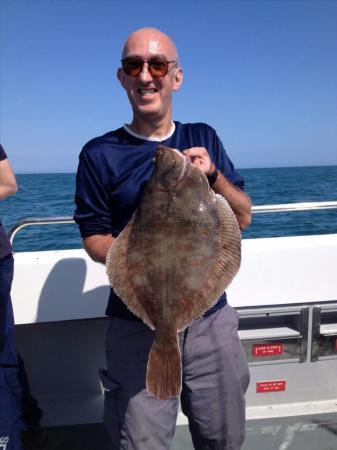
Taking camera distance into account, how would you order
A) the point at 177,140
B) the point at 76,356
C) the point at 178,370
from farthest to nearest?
the point at 76,356, the point at 177,140, the point at 178,370

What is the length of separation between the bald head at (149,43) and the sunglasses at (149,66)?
36 mm

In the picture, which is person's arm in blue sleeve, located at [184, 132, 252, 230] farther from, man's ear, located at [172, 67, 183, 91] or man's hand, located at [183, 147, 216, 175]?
man's ear, located at [172, 67, 183, 91]

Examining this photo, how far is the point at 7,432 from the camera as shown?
2.42 meters

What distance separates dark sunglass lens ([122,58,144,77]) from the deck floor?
103 inches

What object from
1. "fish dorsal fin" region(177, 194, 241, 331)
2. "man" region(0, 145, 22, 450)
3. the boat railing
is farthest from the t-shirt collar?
A: the boat railing

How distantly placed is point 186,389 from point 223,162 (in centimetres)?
127

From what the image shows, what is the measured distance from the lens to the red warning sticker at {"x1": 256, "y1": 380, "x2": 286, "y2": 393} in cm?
343

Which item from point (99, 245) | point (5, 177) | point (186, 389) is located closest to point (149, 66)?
point (99, 245)

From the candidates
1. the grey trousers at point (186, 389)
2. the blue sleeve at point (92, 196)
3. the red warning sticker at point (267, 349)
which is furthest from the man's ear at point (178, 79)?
the red warning sticker at point (267, 349)

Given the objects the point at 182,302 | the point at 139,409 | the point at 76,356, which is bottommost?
the point at 76,356

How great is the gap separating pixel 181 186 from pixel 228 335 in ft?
2.95

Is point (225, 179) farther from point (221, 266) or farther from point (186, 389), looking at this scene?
point (186, 389)

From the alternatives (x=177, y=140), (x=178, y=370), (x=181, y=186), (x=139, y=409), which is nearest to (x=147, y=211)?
(x=181, y=186)

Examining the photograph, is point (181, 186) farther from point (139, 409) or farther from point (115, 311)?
point (139, 409)
